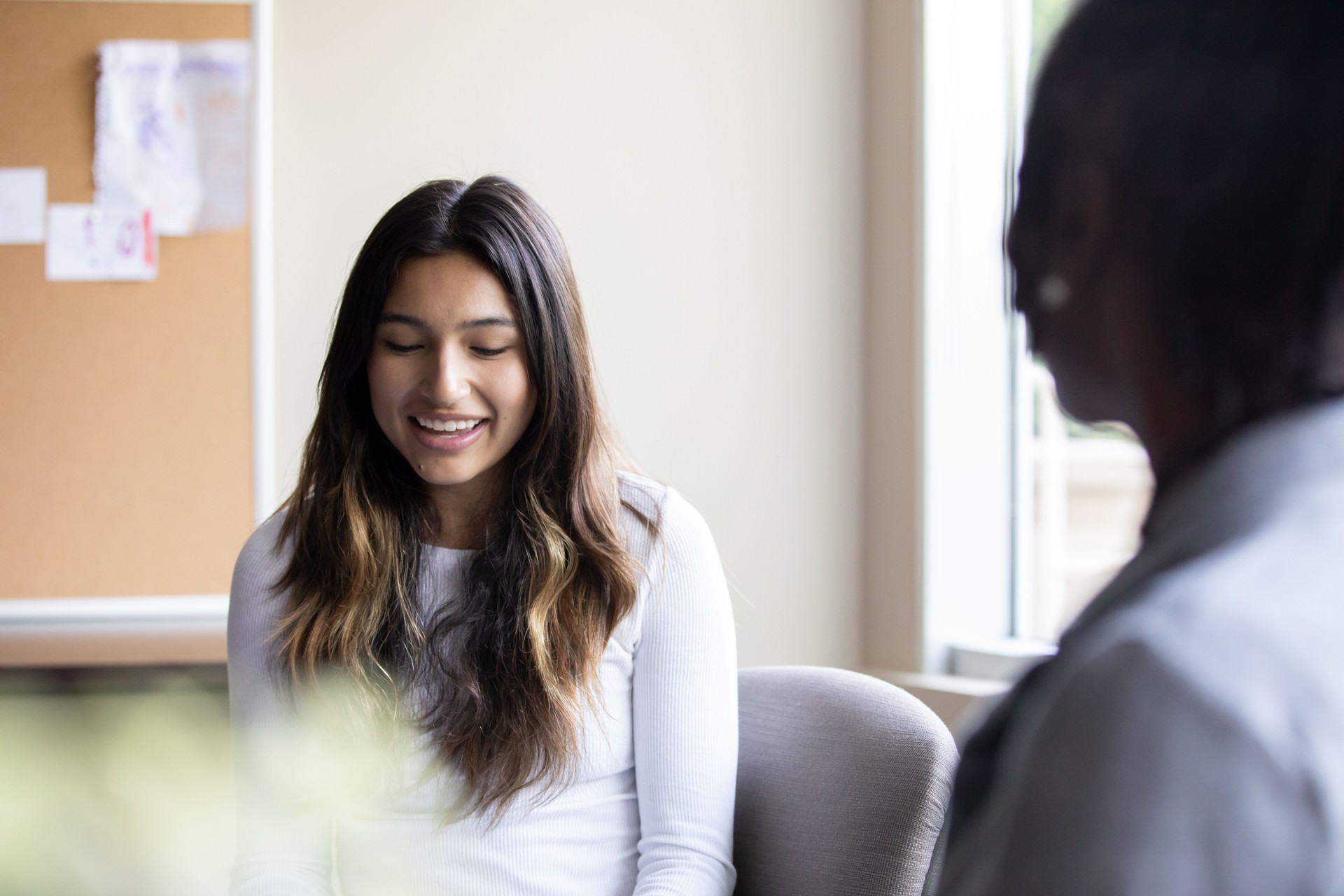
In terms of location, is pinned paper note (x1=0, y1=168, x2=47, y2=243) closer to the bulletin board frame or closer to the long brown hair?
the bulletin board frame

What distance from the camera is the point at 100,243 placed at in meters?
1.81

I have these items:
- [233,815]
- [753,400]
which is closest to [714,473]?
[753,400]

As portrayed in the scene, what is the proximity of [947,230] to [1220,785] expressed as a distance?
1.70 m

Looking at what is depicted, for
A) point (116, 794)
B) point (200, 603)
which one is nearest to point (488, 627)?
point (200, 603)

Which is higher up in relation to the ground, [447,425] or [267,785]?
[447,425]

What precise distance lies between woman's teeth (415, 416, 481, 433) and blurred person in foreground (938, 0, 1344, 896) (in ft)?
2.84

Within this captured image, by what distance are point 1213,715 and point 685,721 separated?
0.89m

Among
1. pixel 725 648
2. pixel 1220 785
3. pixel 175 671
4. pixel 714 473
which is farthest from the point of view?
pixel 714 473

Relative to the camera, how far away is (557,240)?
1.17 metres

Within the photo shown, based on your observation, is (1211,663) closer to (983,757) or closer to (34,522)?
(983,757)

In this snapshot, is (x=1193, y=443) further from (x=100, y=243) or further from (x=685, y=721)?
(x=100, y=243)

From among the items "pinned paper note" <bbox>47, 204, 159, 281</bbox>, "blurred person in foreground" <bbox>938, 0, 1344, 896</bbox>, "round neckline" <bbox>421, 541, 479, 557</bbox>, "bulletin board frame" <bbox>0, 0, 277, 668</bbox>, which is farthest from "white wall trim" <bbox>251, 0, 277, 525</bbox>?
"blurred person in foreground" <bbox>938, 0, 1344, 896</bbox>

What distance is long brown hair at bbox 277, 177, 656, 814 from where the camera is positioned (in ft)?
3.58

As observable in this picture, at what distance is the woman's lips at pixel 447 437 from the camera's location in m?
1.10
